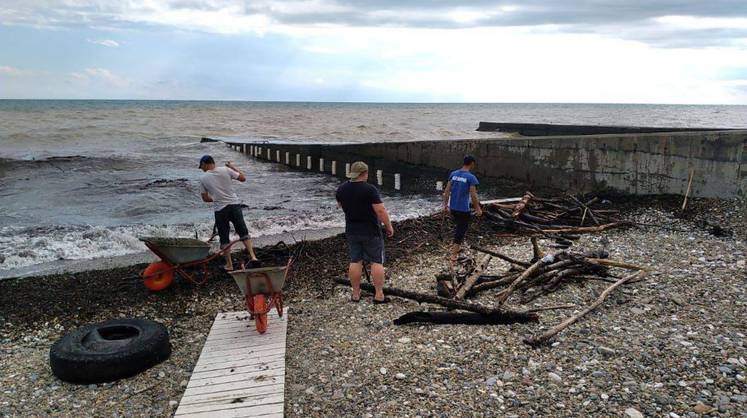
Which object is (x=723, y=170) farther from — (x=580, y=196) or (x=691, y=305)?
(x=691, y=305)

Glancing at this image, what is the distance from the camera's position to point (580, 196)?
48.0 feet

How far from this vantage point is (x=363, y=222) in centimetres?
708

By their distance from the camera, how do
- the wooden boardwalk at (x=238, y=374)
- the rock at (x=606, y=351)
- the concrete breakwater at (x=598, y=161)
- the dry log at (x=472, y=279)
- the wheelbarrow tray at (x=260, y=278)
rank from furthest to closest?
the concrete breakwater at (x=598, y=161)
the dry log at (x=472, y=279)
the wheelbarrow tray at (x=260, y=278)
the rock at (x=606, y=351)
the wooden boardwalk at (x=238, y=374)

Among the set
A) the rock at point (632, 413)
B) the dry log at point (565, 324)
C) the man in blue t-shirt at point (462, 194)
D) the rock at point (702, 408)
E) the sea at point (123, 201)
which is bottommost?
the sea at point (123, 201)

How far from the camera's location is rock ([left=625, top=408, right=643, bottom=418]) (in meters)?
4.38

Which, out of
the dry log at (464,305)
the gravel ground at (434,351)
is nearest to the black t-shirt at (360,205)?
the dry log at (464,305)

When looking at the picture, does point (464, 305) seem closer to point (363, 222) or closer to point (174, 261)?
point (363, 222)

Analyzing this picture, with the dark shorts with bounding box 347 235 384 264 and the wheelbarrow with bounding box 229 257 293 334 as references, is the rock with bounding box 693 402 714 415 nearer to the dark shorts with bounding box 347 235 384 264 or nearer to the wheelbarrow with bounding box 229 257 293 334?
the dark shorts with bounding box 347 235 384 264

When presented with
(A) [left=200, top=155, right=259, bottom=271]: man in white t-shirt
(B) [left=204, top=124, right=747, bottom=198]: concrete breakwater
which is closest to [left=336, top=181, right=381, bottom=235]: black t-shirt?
(A) [left=200, top=155, right=259, bottom=271]: man in white t-shirt

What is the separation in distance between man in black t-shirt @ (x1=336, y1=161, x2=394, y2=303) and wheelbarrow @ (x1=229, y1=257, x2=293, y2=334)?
1267 millimetres

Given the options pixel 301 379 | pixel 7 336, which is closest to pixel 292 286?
pixel 301 379

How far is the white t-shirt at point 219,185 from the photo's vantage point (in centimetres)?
870

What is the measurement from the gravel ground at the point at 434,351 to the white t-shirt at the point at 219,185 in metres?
1.32

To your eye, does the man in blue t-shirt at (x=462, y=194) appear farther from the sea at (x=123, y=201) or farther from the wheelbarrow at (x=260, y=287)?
the sea at (x=123, y=201)
